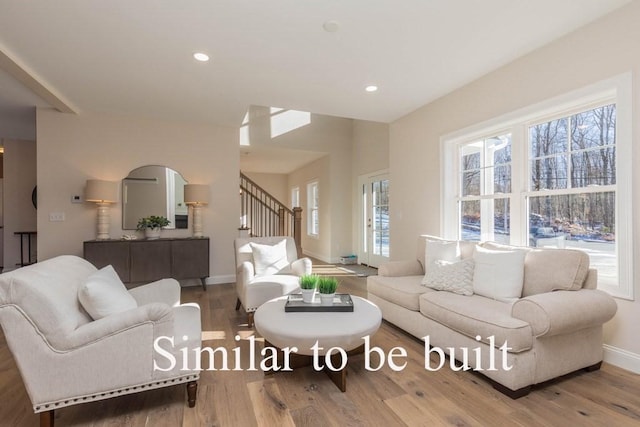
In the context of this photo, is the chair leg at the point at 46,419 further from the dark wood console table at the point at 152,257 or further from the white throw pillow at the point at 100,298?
the dark wood console table at the point at 152,257

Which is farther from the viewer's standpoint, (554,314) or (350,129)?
(350,129)

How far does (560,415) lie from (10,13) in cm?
432

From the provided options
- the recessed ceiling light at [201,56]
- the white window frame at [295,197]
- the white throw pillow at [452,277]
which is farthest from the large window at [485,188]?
the white window frame at [295,197]

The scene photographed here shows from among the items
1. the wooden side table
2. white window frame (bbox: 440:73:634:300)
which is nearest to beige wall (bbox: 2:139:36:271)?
the wooden side table

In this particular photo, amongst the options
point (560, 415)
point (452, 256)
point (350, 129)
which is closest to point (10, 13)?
point (452, 256)

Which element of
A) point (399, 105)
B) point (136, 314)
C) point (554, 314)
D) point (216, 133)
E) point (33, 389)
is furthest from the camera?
point (216, 133)

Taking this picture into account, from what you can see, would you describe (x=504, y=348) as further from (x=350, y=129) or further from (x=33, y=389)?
(x=350, y=129)

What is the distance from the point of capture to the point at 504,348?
186cm

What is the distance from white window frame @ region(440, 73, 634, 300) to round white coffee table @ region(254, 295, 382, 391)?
1783 millimetres

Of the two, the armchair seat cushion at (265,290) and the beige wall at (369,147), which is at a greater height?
the beige wall at (369,147)

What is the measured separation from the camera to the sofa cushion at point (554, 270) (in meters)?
2.12

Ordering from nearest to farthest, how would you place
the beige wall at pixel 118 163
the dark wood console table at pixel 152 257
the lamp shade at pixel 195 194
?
the dark wood console table at pixel 152 257
the beige wall at pixel 118 163
the lamp shade at pixel 195 194

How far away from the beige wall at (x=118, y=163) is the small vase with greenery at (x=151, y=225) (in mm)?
241

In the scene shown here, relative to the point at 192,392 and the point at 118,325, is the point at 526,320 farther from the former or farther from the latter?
the point at 118,325
